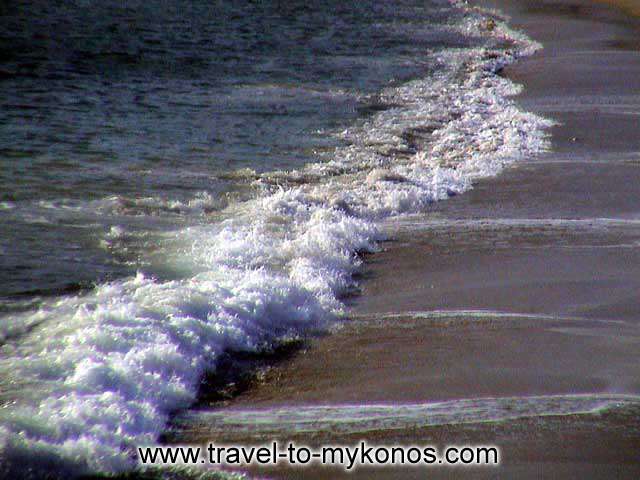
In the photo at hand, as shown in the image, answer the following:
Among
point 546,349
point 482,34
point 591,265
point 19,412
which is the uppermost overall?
point 482,34

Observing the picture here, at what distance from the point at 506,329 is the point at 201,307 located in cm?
179

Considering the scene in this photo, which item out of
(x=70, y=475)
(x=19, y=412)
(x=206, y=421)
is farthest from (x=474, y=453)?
(x=19, y=412)

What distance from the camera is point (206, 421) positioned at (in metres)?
4.91

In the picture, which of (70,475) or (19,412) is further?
(19,412)

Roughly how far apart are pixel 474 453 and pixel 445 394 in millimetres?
645

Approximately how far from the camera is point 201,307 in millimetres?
6141

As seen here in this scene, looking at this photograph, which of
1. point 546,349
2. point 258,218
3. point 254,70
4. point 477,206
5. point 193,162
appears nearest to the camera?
point 546,349

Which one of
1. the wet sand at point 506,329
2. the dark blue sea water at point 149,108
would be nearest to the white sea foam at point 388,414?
the wet sand at point 506,329

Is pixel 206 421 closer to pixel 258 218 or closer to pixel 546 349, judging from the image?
pixel 546 349

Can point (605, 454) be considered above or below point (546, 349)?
below

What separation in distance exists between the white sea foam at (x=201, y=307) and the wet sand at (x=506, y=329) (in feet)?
0.95

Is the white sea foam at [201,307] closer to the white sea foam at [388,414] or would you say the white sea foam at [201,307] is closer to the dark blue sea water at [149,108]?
the white sea foam at [388,414]

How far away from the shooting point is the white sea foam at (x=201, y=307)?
466cm

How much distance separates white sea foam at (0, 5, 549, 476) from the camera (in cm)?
466
